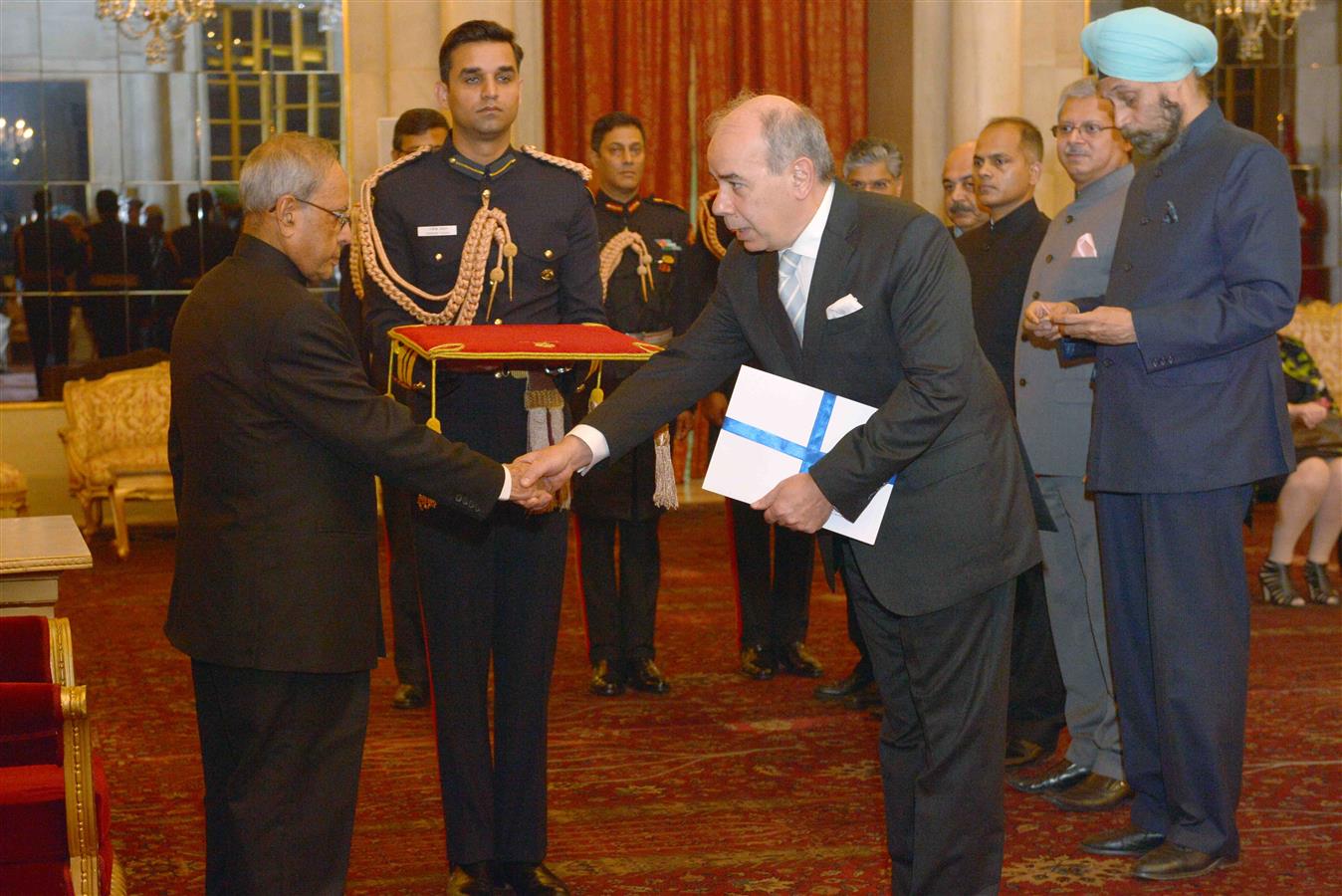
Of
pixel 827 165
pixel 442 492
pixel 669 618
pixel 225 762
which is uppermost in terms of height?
pixel 827 165

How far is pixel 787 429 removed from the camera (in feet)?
9.47

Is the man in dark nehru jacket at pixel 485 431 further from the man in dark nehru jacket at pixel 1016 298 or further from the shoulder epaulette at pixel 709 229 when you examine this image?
the shoulder epaulette at pixel 709 229

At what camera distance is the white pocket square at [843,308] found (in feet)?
9.38

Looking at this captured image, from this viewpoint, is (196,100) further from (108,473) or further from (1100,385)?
(1100,385)

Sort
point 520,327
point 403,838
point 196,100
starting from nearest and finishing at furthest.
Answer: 1. point 520,327
2. point 403,838
3. point 196,100

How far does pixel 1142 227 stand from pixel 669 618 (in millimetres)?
3403

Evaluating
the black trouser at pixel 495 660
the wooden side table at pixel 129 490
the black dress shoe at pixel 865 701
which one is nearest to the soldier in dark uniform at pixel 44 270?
the wooden side table at pixel 129 490

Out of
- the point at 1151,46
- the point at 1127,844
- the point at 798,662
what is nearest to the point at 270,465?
the point at 1151,46

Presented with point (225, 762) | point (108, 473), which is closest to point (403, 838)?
point (225, 762)

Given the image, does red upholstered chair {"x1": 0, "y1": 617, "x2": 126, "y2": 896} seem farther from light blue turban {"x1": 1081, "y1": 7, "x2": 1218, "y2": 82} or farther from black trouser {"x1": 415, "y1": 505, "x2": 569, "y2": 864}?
light blue turban {"x1": 1081, "y1": 7, "x2": 1218, "y2": 82}

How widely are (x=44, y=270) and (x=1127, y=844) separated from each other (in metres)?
7.42

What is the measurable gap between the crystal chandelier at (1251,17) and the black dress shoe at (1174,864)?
24.4ft

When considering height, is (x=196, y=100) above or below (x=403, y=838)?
above

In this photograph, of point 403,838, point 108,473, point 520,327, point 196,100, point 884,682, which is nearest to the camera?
point 884,682
